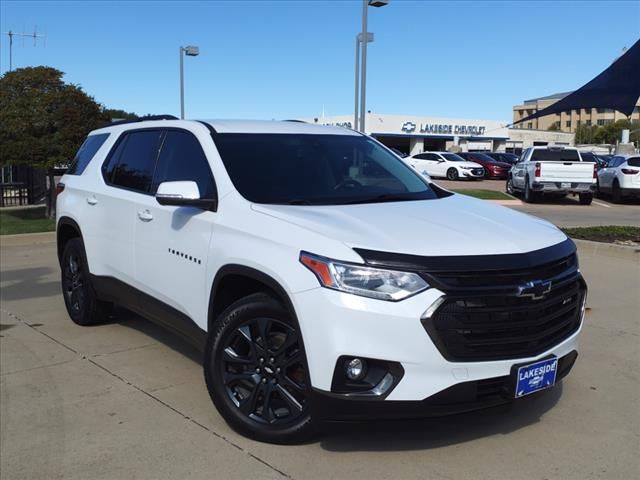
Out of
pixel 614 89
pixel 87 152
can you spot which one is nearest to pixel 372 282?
pixel 87 152

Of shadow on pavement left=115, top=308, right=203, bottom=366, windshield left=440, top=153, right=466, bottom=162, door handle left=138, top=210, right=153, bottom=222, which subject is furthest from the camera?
windshield left=440, top=153, right=466, bottom=162

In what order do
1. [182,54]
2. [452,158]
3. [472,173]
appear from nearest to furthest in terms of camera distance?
1. [182,54]
2. [472,173]
3. [452,158]

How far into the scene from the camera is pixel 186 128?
470cm

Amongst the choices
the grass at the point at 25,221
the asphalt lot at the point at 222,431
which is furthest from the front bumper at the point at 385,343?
the grass at the point at 25,221

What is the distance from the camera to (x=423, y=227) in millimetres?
3494

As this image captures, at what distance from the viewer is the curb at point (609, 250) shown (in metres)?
9.21

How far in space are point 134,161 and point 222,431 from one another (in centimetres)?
249

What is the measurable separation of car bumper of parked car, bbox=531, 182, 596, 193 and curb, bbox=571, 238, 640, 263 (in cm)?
1008

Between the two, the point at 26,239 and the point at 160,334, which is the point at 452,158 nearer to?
the point at 26,239

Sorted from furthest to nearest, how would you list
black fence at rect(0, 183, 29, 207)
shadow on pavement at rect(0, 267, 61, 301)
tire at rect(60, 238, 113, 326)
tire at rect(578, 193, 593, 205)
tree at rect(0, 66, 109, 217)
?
1. tire at rect(578, 193, 593, 205)
2. black fence at rect(0, 183, 29, 207)
3. tree at rect(0, 66, 109, 217)
4. shadow on pavement at rect(0, 267, 61, 301)
5. tire at rect(60, 238, 113, 326)

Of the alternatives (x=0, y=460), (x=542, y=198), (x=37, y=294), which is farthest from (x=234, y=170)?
(x=542, y=198)

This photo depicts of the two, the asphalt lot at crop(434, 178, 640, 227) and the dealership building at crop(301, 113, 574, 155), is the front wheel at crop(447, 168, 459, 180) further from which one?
the dealership building at crop(301, 113, 574, 155)

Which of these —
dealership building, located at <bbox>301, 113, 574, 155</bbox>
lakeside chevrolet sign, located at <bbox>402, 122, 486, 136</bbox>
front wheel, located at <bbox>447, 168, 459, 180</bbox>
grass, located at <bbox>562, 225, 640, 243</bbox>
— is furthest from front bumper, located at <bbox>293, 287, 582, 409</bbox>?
lakeside chevrolet sign, located at <bbox>402, 122, 486, 136</bbox>

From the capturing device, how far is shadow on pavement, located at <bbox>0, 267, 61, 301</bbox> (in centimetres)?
758
